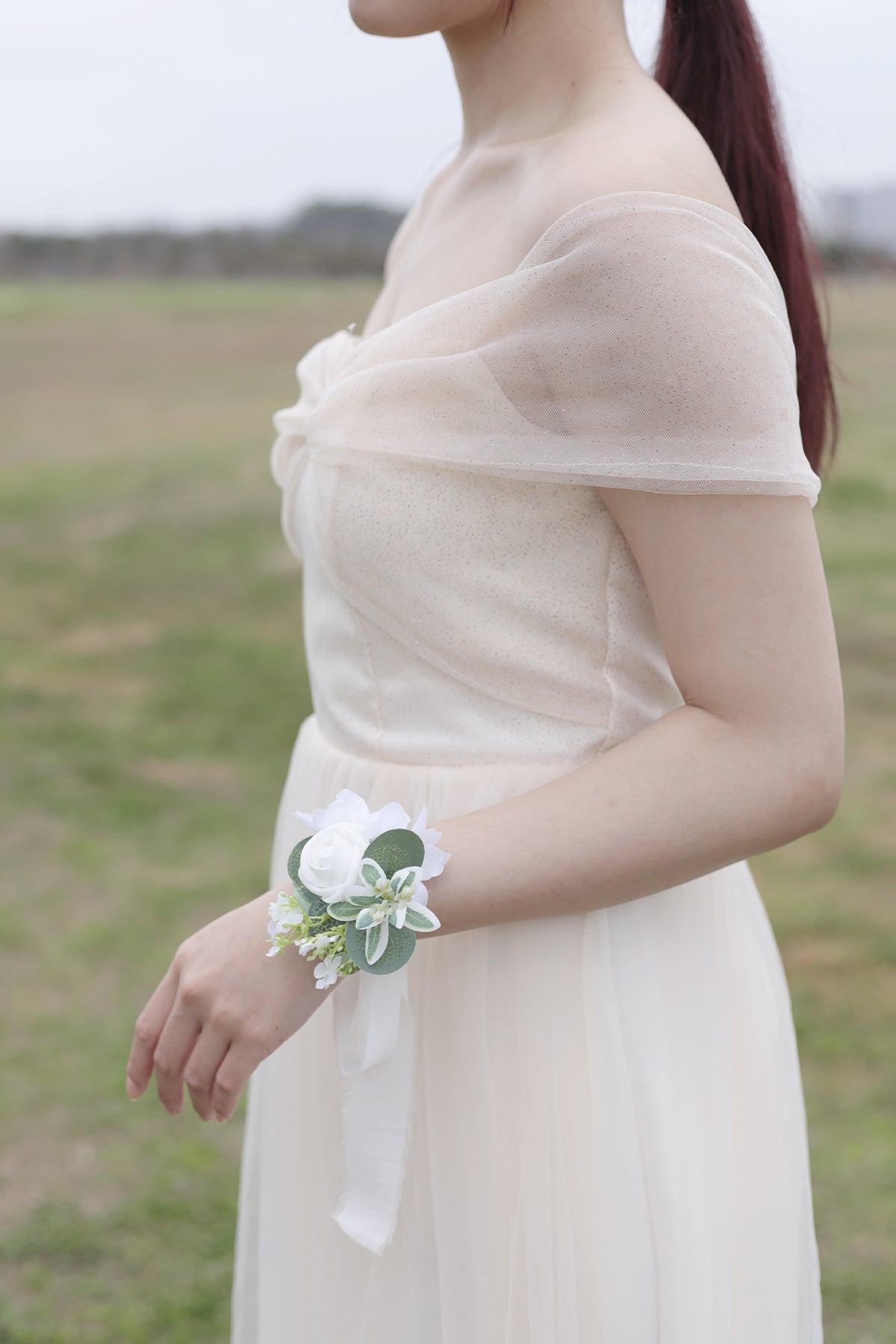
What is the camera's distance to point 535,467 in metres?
0.96

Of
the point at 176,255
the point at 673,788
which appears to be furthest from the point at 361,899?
the point at 176,255

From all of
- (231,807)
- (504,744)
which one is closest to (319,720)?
(504,744)

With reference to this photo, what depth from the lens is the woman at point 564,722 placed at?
3.00 ft

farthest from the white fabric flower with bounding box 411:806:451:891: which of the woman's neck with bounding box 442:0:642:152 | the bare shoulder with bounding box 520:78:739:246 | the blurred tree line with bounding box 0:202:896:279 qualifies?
the blurred tree line with bounding box 0:202:896:279

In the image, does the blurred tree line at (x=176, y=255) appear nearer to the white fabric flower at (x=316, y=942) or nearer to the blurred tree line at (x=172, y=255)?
the blurred tree line at (x=172, y=255)

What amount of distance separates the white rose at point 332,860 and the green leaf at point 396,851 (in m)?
0.01

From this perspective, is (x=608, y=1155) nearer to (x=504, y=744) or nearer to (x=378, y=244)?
(x=504, y=744)

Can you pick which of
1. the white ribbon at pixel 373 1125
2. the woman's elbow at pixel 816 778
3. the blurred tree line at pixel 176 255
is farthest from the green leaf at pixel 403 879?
the blurred tree line at pixel 176 255

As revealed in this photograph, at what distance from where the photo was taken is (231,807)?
182 inches

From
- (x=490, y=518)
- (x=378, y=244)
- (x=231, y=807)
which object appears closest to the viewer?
(x=490, y=518)

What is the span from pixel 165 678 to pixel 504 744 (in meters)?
5.01

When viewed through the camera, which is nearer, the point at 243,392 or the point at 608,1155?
the point at 608,1155

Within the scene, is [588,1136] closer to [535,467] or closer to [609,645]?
[609,645]

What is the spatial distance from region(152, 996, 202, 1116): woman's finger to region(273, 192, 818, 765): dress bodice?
0.28 meters
